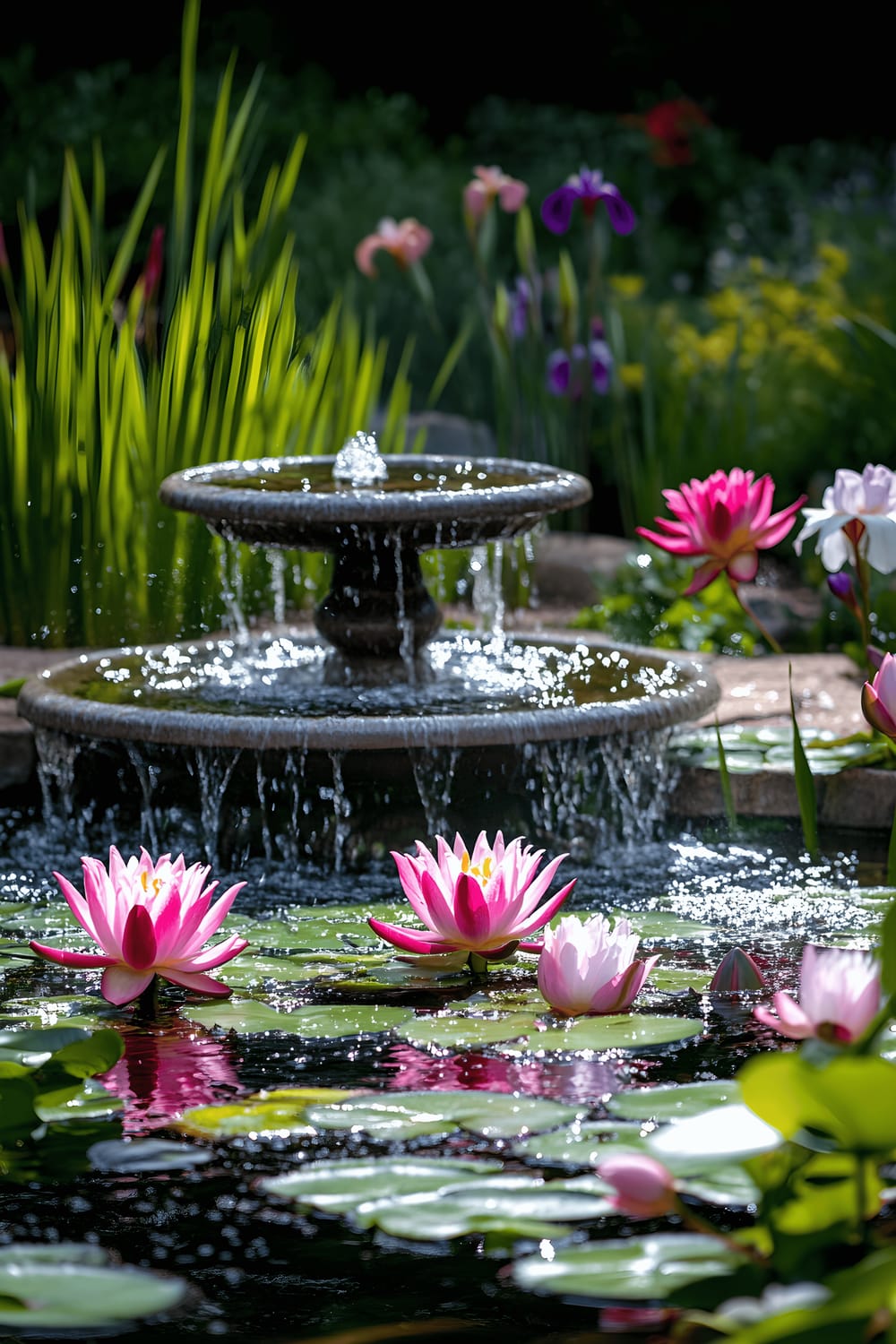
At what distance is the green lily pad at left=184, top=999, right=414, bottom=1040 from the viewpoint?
1.80m

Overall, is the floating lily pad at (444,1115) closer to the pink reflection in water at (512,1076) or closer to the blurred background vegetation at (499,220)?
the pink reflection in water at (512,1076)

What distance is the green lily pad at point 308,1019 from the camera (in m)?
1.80

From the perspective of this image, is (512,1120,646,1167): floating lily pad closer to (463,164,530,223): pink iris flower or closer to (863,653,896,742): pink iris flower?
(863,653,896,742): pink iris flower

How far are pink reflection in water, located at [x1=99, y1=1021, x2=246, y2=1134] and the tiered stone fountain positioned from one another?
105cm

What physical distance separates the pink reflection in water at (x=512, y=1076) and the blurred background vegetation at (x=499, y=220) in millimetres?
2622

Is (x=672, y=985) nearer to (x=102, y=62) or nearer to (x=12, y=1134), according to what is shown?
(x=12, y=1134)

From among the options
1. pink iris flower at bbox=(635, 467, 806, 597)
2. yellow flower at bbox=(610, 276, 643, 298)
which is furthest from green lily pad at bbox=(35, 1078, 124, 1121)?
yellow flower at bbox=(610, 276, 643, 298)

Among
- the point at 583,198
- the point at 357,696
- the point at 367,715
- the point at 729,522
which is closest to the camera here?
the point at 729,522

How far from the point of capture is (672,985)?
1.98 meters

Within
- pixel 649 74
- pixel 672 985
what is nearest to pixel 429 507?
pixel 672 985

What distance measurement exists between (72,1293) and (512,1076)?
2.11 feet

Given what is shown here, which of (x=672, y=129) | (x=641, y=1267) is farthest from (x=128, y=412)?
(x=672, y=129)

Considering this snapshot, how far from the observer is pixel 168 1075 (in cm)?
171

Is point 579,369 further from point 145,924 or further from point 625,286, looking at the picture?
point 145,924
